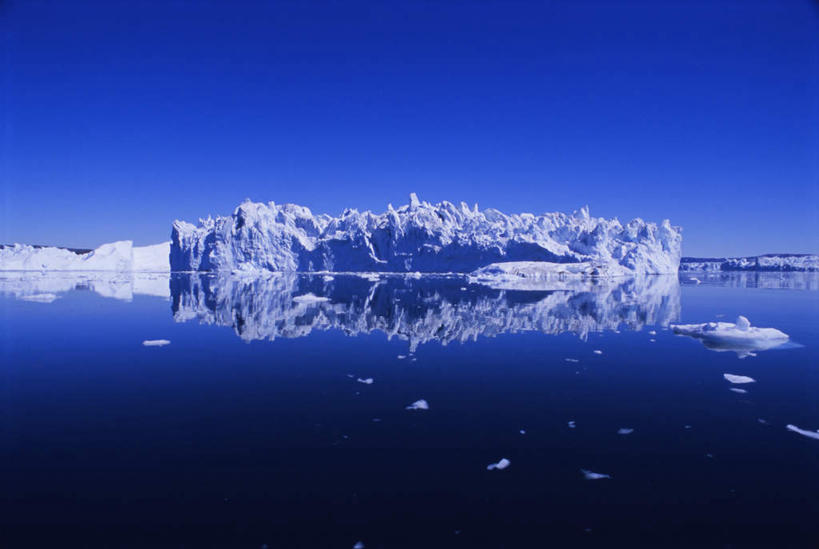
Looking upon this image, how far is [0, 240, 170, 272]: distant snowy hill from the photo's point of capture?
88812 mm

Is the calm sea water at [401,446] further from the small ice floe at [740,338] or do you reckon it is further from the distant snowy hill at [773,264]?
the distant snowy hill at [773,264]

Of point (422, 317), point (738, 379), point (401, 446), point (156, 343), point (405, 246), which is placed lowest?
point (401, 446)

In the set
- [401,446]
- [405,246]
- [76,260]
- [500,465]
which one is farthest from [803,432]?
[76,260]

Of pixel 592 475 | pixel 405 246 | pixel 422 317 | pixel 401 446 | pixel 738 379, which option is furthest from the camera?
pixel 405 246

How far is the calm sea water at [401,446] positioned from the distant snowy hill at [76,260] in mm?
99762

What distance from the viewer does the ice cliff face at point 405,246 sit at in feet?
235

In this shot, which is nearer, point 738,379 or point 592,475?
point 592,475

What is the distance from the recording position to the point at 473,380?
8898 millimetres

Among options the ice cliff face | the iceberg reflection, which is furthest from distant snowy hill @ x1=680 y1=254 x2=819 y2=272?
the iceberg reflection

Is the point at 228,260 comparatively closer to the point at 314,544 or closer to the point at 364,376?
the point at 364,376

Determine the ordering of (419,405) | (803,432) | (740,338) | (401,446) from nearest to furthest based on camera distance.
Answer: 1. (401,446)
2. (803,432)
3. (419,405)
4. (740,338)

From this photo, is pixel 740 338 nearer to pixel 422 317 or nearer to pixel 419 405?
pixel 422 317

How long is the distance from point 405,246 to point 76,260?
238 feet

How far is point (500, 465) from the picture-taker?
516 cm
